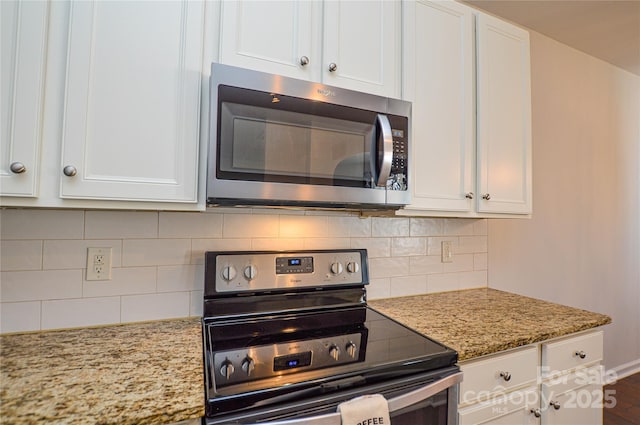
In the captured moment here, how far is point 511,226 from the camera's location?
6.85 feet

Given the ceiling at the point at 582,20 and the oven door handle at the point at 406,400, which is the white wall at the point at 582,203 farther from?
the oven door handle at the point at 406,400

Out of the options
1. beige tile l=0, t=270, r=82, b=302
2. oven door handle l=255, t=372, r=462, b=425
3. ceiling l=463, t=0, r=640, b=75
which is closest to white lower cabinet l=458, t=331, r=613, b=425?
oven door handle l=255, t=372, r=462, b=425

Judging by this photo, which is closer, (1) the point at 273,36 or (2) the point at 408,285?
(1) the point at 273,36

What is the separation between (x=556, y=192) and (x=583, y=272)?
2.23ft

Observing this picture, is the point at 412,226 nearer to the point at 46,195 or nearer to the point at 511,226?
the point at 511,226

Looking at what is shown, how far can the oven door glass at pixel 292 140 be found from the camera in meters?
1.02

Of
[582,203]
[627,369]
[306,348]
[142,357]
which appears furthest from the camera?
[627,369]

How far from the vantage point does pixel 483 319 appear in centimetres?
136

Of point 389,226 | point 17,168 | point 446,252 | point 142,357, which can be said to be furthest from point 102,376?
point 446,252

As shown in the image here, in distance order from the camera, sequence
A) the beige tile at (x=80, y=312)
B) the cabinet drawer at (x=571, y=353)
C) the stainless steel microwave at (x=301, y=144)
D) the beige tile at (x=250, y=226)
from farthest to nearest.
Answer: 1. the beige tile at (x=250, y=226)
2. the cabinet drawer at (x=571, y=353)
3. the beige tile at (x=80, y=312)
4. the stainless steel microwave at (x=301, y=144)

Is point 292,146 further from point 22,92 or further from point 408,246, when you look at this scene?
point 408,246

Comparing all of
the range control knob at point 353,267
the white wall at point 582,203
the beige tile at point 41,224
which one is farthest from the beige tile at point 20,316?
the white wall at point 582,203

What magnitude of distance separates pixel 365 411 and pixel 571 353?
1.02 metres

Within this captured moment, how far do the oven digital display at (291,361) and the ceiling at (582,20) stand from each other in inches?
82.7
